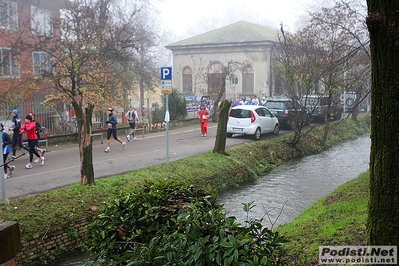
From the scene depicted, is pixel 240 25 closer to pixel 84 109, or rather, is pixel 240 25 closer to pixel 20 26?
pixel 20 26

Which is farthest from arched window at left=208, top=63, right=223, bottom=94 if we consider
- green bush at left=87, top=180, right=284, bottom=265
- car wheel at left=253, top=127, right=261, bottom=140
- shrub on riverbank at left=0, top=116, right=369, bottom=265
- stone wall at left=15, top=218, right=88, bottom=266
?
green bush at left=87, top=180, right=284, bottom=265

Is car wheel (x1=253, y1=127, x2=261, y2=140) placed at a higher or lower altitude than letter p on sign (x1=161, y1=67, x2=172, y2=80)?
lower

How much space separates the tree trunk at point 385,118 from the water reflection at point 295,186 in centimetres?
553

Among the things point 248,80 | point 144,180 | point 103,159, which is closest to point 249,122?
point 103,159

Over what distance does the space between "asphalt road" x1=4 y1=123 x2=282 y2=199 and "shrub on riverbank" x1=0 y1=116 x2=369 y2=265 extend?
4.50 ft

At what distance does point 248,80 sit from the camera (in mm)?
42969

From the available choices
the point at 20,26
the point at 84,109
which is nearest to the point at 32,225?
the point at 84,109

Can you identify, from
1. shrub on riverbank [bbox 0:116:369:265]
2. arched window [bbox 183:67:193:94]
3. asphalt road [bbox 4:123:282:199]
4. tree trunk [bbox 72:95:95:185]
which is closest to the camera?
shrub on riverbank [bbox 0:116:369:265]

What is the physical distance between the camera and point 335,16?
706 inches

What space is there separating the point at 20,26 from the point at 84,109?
54.7 feet

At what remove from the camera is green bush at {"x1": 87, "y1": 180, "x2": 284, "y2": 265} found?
3471mm

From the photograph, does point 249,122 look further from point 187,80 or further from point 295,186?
point 187,80

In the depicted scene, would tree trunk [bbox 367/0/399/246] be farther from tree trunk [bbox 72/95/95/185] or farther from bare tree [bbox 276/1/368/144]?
bare tree [bbox 276/1/368/144]

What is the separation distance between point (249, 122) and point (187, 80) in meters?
24.7
